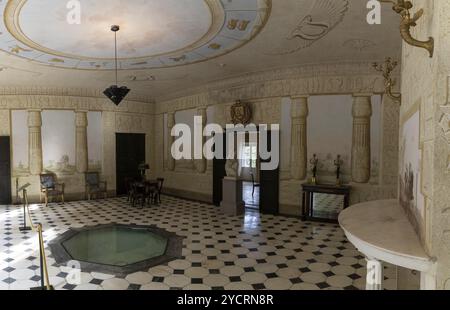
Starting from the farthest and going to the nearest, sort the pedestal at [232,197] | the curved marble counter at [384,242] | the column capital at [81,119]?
1. the column capital at [81,119]
2. the pedestal at [232,197]
3. the curved marble counter at [384,242]

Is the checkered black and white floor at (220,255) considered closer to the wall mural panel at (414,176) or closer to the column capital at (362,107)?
the wall mural panel at (414,176)

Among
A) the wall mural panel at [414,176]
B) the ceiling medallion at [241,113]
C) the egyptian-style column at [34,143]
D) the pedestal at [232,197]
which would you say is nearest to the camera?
the wall mural panel at [414,176]

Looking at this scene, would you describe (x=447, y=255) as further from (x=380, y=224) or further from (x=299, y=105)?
(x=299, y=105)

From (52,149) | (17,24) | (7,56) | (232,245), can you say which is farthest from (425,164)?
(52,149)

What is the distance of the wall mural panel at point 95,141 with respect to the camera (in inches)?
493

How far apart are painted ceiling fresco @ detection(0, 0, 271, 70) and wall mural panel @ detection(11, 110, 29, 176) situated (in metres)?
4.59

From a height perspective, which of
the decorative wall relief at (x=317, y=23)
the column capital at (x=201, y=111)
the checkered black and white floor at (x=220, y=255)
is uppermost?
the decorative wall relief at (x=317, y=23)

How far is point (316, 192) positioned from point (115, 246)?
5.39 metres

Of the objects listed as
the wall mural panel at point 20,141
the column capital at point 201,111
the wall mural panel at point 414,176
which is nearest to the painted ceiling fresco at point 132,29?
the wall mural panel at point 414,176

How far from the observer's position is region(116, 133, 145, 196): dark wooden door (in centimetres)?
1311

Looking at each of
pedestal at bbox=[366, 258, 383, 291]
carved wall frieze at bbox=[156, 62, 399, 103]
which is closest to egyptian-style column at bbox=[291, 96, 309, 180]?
carved wall frieze at bbox=[156, 62, 399, 103]

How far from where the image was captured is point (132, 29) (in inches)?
235

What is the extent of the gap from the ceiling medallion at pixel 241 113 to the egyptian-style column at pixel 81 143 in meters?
6.44

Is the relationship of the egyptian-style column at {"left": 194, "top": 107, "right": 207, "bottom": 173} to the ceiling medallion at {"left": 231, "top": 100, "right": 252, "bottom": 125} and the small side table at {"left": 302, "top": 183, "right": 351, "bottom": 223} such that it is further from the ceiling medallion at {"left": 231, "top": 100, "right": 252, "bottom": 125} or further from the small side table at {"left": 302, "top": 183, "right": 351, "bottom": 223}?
the small side table at {"left": 302, "top": 183, "right": 351, "bottom": 223}
